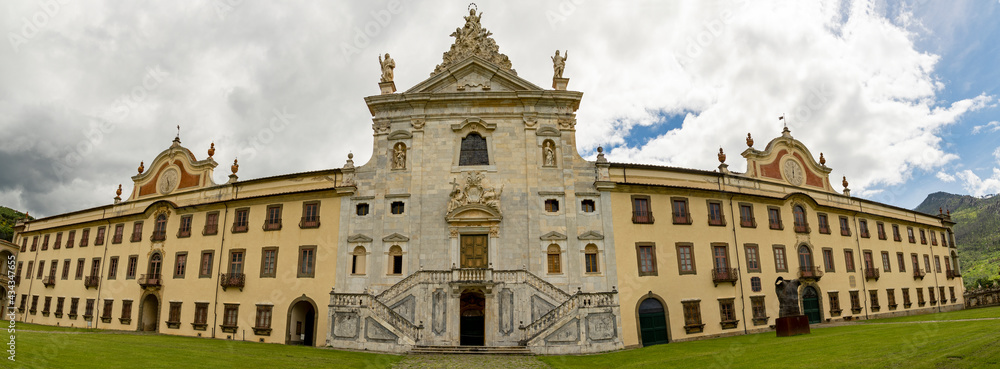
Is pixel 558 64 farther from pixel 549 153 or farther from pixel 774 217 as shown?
pixel 774 217

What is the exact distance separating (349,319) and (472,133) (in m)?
14.1

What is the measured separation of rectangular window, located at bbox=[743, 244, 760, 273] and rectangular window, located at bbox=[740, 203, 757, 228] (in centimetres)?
144

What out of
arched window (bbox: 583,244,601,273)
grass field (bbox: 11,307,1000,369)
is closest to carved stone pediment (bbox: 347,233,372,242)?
grass field (bbox: 11,307,1000,369)

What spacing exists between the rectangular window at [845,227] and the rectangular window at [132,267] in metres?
55.0

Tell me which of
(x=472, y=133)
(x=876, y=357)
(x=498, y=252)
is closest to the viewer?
(x=876, y=357)

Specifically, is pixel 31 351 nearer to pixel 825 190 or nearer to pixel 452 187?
pixel 452 187

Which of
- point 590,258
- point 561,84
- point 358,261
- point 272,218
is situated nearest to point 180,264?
point 272,218

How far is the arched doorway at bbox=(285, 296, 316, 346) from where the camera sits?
3297cm

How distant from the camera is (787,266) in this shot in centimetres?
3659

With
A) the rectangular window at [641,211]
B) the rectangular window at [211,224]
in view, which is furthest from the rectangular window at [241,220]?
the rectangular window at [641,211]

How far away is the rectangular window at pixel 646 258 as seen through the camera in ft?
106

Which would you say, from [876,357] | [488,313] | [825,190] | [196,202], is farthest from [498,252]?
[825,190]

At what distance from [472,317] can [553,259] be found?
19.8 feet

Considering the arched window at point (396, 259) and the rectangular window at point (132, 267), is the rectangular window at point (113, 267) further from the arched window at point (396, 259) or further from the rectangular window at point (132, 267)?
the arched window at point (396, 259)
